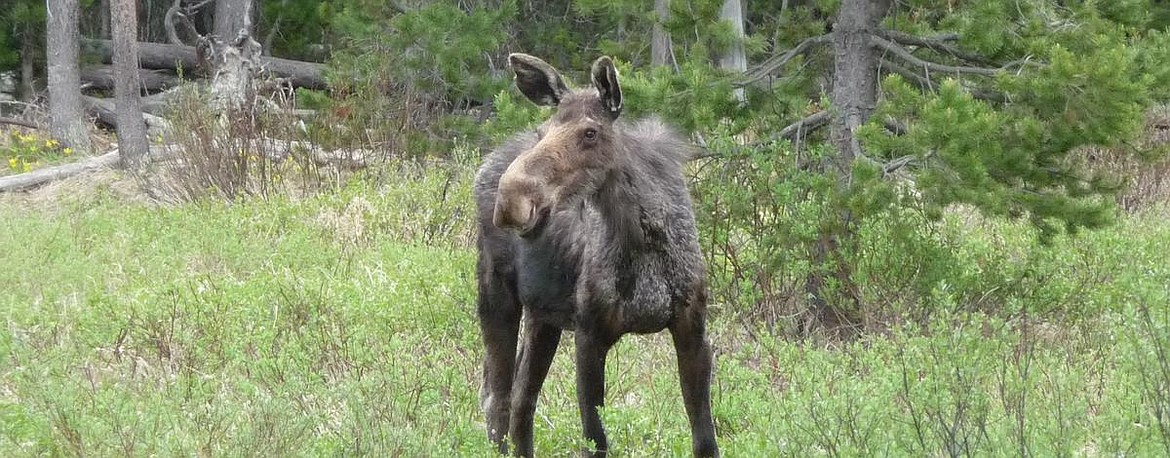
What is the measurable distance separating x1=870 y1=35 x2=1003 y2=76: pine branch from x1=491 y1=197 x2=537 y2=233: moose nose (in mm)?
4259

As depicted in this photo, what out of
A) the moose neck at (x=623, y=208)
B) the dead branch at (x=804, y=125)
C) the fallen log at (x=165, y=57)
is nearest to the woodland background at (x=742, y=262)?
the dead branch at (x=804, y=125)

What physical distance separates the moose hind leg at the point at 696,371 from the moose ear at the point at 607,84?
88cm

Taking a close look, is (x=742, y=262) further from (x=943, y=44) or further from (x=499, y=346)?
(x=499, y=346)

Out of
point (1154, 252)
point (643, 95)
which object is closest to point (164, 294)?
point (643, 95)

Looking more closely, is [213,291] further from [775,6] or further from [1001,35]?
[775,6]

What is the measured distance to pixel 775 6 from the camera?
1631 centimetres

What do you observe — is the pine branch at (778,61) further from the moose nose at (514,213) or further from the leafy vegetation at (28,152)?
the leafy vegetation at (28,152)

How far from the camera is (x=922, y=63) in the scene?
848cm

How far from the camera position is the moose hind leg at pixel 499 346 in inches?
250

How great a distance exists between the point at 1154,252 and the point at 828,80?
2657 millimetres

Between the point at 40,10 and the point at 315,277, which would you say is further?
the point at 40,10

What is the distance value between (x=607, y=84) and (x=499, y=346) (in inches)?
65.7

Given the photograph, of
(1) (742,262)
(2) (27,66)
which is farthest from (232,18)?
(1) (742,262)

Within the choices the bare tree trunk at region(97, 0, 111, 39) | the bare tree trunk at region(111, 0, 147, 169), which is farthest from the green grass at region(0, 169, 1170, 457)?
the bare tree trunk at region(97, 0, 111, 39)
